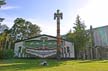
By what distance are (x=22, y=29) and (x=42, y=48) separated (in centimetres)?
2551

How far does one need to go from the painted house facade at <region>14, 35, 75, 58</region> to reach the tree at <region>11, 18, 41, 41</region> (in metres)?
21.8

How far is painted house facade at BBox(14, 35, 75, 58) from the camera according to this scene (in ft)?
149

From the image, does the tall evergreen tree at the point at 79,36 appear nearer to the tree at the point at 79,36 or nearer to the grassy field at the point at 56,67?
the tree at the point at 79,36

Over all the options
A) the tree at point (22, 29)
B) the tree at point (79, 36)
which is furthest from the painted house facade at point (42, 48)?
the tree at point (22, 29)

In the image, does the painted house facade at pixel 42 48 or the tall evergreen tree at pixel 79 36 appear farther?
the tall evergreen tree at pixel 79 36

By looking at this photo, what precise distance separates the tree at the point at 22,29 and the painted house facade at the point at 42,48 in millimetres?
21776

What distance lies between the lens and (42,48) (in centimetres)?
4559

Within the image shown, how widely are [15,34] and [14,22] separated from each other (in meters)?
3.57

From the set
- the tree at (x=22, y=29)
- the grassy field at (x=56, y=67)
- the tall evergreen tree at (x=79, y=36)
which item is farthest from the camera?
the tree at (x=22, y=29)

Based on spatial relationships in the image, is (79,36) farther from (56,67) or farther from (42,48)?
(56,67)

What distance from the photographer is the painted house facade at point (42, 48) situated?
45412 millimetres

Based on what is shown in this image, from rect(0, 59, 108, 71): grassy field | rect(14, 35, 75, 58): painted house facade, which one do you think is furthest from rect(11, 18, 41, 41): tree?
rect(0, 59, 108, 71): grassy field

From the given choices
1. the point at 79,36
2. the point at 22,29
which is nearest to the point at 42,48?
the point at 79,36

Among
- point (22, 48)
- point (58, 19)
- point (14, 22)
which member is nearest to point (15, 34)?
point (14, 22)
